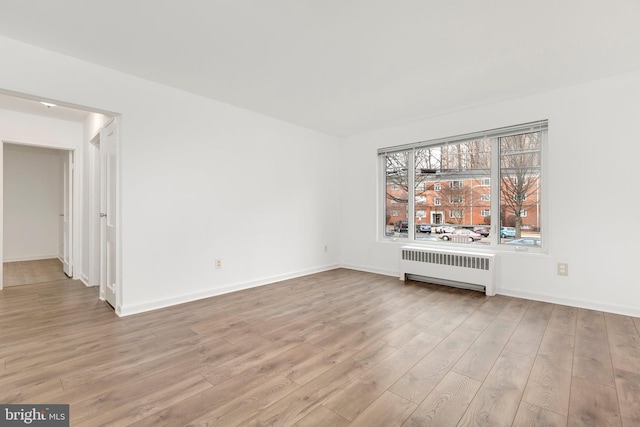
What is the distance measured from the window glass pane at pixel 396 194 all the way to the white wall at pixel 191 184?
134 cm

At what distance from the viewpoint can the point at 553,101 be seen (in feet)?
10.8

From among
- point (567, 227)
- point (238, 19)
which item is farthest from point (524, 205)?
point (238, 19)

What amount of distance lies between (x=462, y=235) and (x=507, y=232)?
558 mm

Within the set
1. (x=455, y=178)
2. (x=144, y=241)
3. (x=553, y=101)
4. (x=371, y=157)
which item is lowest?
(x=144, y=241)

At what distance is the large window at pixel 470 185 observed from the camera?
11.8 feet

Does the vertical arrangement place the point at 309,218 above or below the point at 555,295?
above

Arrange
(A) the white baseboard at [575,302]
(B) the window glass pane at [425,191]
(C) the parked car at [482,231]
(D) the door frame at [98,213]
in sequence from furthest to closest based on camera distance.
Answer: (B) the window glass pane at [425,191] → (C) the parked car at [482,231] → (D) the door frame at [98,213] → (A) the white baseboard at [575,302]

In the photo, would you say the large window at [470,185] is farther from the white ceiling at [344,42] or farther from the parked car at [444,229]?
the white ceiling at [344,42]

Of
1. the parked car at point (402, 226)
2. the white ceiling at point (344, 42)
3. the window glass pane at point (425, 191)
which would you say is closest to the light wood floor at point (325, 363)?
the window glass pane at point (425, 191)

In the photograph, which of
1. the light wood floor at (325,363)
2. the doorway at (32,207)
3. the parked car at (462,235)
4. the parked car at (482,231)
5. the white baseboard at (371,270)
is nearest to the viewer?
the light wood floor at (325,363)

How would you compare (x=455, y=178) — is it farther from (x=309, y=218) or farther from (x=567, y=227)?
(x=309, y=218)

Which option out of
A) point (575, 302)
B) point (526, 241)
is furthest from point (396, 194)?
point (575, 302)

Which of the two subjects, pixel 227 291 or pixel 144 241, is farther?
pixel 227 291

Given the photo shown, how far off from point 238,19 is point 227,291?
293cm
